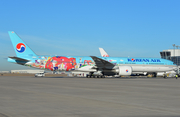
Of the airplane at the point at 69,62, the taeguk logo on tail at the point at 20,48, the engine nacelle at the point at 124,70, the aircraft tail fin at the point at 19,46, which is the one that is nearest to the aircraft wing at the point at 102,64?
the airplane at the point at 69,62

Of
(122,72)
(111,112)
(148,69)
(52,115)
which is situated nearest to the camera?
(52,115)

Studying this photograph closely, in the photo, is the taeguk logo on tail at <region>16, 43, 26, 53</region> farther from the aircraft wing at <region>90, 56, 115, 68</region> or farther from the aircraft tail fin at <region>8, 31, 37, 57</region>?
the aircraft wing at <region>90, 56, 115, 68</region>

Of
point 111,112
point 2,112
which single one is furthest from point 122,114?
point 2,112

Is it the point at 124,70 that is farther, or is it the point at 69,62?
the point at 69,62

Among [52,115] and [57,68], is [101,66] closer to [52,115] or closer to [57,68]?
[57,68]

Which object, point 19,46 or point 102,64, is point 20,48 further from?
point 102,64

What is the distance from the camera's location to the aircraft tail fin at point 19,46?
48938mm

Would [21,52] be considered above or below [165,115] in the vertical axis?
above

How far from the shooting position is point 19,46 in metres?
49.2

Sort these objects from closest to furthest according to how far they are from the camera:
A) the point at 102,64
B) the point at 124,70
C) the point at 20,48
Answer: the point at 124,70
the point at 102,64
the point at 20,48

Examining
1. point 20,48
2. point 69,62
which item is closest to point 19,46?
point 20,48

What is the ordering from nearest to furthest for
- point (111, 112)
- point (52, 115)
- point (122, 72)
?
point (52, 115), point (111, 112), point (122, 72)

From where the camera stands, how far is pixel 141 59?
52.9 meters

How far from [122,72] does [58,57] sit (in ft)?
42.6
